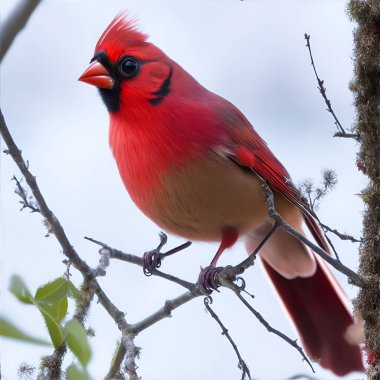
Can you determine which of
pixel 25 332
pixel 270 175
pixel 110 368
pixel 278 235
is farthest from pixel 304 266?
pixel 25 332

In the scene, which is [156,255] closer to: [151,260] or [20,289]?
[151,260]

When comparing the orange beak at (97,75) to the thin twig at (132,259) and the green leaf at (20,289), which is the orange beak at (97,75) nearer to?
the thin twig at (132,259)

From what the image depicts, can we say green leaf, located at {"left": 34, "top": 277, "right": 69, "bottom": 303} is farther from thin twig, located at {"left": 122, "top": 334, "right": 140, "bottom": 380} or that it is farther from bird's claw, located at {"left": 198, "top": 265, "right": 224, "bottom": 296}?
bird's claw, located at {"left": 198, "top": 265, "right": 224, "bottom": 296}

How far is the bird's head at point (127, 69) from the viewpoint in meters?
1.80

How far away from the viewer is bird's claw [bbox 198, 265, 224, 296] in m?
1.70

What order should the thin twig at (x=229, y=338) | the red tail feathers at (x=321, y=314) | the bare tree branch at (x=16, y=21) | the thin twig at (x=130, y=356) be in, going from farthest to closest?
1. the red tail feathers at (x=321, y=314)
2. the thin twig at (x=229, y=338)
3. the thin twig at (x=130, y=356)
4. the bare tree branch at (x=16, y=21)

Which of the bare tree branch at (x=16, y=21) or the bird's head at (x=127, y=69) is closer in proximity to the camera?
the bare tree branch at (x=16, y=21)

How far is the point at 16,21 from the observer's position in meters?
0.65

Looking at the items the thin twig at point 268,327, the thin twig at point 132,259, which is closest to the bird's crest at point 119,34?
the thin twig at point 132,259

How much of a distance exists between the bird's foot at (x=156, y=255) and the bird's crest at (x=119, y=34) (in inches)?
21.6

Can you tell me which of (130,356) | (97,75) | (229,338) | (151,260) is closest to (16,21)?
(130,356)

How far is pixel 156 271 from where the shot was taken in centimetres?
170

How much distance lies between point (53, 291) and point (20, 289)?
4.8 inches

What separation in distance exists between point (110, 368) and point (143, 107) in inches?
32.8
